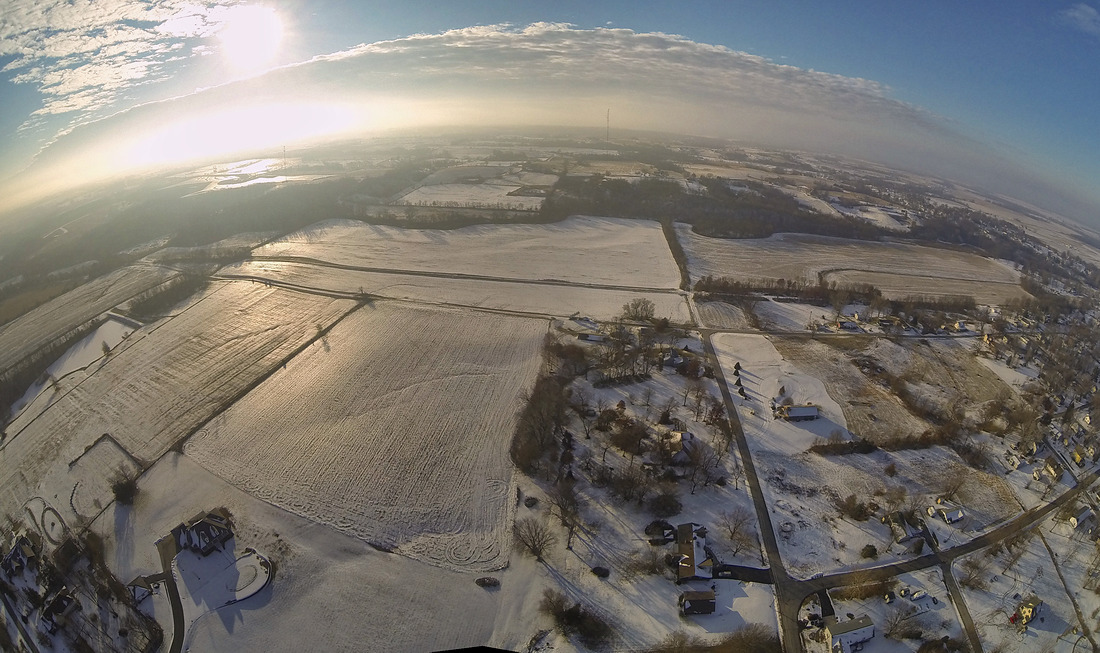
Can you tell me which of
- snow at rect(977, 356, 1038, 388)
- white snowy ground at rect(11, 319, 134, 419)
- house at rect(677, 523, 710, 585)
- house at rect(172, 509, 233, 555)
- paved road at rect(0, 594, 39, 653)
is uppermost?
house at rect(677, 523, 710, 585)

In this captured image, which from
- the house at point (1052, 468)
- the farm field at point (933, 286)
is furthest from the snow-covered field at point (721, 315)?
the house at point (1052, 468)

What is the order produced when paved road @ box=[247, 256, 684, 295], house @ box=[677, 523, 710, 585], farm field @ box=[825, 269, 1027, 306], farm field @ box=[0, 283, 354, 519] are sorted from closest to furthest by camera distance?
house @ box=[677, 523, 710, 585] < farm field @ box=[0, 283, 354, 519] < paved road @ box=[247, 256, 684, 295] < farm field @ box=[825, 269, 1027, 306]

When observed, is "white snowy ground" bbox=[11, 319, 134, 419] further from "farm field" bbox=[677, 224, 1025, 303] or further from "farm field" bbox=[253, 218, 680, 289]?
"farm field" bbox=[677, 224, 1025, 303]

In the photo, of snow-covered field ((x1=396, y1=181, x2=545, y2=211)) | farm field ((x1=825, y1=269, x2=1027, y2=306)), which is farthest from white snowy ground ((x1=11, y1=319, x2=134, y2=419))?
farm field ((x1=825, y1=269, x2=1027, y2=306))

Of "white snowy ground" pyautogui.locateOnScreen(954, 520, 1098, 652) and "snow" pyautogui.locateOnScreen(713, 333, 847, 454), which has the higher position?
"white snowy ground" pyautogui.locateOnScreen(954, 520, 1098, 652)

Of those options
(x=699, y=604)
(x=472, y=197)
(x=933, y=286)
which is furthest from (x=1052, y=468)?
(x=472, y=197)

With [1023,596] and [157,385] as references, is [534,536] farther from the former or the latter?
[157,385]

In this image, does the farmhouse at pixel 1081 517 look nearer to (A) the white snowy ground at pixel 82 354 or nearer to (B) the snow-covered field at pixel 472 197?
(A) the white snowy ground at pixel 82 354
